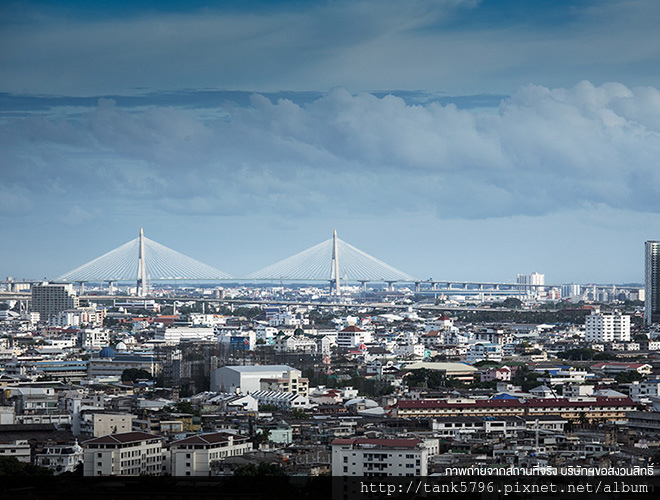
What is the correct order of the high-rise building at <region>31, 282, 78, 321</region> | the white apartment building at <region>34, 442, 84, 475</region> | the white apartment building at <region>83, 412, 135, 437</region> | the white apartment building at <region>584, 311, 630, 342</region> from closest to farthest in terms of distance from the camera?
the white apartment building at <region>34, 442, 84, 475</region> < the white apartment building at <region>83, 412, 135, 437</region> < the white apartment building at <region>584, 311, 630, 342</region> < the high-rise building at <region>31, 282, 78, 321</region>

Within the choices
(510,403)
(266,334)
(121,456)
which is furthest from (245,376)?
(266,334)

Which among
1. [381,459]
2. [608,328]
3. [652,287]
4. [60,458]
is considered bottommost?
[60,458]

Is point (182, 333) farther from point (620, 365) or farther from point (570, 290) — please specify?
point (570, 290)

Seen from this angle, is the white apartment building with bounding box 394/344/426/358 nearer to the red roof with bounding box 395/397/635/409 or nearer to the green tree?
the red roof with bounding box 395/397/635/409

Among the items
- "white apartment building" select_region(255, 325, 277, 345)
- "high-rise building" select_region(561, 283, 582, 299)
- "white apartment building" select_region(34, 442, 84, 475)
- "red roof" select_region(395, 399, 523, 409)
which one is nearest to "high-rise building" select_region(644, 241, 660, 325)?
"white apartment building" select_region(255, 325, 277, 345)

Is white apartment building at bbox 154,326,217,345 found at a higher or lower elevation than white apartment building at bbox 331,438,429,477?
higher

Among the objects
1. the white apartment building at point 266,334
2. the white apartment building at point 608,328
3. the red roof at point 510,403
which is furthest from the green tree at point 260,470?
the white apartment building at point 608,328

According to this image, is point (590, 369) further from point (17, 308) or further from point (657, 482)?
point (17, 308)
